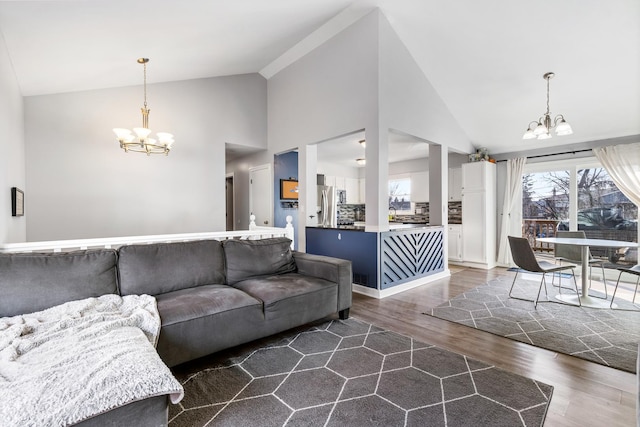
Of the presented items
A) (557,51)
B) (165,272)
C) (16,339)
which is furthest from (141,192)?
(557,51)

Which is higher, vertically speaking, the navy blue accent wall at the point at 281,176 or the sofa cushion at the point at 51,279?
the navy blue accent wall at the point at 281,176

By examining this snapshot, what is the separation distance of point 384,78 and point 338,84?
2.41 feet

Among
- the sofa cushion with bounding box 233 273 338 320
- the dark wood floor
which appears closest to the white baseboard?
the dark wood floor

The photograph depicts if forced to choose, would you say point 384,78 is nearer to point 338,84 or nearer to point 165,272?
point 338,84

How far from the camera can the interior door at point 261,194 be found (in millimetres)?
5539

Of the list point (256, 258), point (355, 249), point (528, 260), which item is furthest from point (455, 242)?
point (256, 258)

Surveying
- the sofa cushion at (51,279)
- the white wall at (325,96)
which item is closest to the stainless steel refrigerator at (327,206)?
the white wall at (325,96)

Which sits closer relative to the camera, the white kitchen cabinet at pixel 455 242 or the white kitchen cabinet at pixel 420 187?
the white kitchen cabinet at pixel 455 242

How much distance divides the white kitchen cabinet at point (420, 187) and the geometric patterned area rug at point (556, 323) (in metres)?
3.22

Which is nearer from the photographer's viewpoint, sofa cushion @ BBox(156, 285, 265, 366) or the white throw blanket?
the white throw blanket

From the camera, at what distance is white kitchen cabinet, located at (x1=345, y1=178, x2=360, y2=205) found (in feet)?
26.2

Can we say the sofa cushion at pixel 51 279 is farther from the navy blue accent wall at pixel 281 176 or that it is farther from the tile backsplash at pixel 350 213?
the tile backsplash at pixel 350 213

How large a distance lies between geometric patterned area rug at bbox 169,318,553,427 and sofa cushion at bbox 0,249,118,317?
0.86 metres

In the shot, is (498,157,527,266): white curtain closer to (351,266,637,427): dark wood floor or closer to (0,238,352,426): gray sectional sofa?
(351,266,637,427): dark wood floor
